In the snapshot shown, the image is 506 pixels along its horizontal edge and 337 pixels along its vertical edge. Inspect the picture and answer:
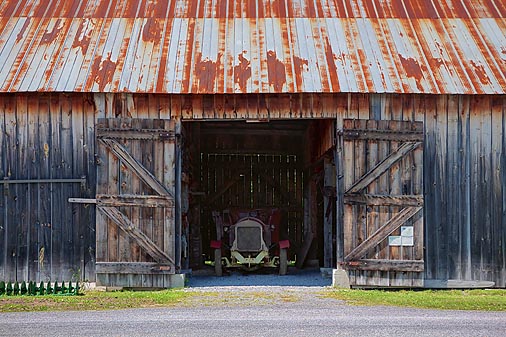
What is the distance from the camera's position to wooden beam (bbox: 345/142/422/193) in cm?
1501

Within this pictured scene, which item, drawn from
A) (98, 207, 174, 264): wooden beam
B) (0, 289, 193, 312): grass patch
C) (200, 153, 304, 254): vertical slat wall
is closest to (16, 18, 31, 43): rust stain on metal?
(98, 207, 174, 264): wooden beam

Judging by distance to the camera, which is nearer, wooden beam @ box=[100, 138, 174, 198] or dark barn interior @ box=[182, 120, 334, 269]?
wooden beam @ box=[100, 138, 174, 198]

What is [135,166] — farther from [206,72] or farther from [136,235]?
[206,72]

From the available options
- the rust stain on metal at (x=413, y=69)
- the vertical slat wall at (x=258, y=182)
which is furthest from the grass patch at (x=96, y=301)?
the vertical slat wall at (x=258, y=182)

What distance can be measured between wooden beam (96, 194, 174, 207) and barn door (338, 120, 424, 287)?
10.7ft

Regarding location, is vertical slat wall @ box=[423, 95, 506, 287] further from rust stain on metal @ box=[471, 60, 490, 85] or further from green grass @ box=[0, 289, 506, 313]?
green grass @ box=[0, 289, 506, 313]

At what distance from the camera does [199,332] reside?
9.59 meters

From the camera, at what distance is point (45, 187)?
49.6 feet

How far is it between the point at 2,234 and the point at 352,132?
6499 millimetres

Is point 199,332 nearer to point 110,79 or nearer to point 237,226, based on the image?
point 110,79

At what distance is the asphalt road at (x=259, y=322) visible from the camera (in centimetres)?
961

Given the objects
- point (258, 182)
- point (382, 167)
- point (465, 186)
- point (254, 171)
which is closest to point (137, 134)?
point (382, 167)

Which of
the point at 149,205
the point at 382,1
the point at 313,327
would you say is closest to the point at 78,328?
the point at 313,327

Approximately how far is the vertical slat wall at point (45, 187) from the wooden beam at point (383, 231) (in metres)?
4.70
